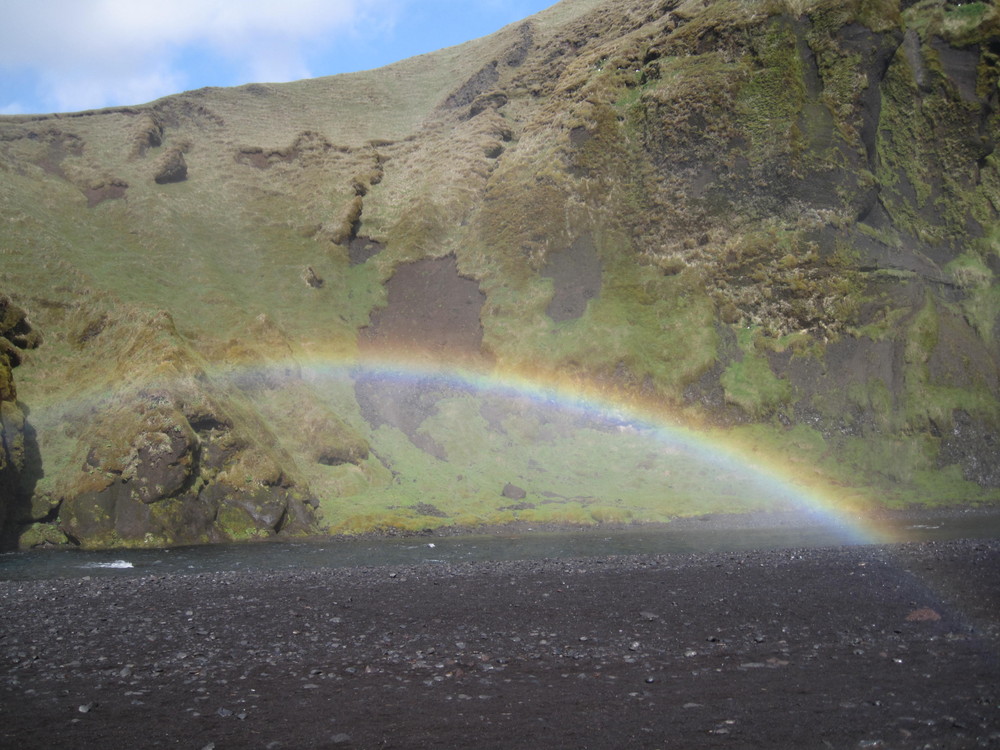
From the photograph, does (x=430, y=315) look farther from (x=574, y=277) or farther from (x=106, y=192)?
(x=106, y=192)

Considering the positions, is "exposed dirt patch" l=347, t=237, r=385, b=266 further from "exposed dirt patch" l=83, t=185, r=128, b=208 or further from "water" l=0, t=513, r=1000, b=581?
"water" l=0, t=513, r=1000, b=581

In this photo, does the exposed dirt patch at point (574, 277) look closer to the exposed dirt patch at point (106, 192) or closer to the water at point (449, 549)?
the water at point (449, 549)

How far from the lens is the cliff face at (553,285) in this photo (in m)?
48.7

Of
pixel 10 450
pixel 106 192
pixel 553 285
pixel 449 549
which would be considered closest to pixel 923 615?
pixel 449 549

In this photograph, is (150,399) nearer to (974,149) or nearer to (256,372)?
(256,372)

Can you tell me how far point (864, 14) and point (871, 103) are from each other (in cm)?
940

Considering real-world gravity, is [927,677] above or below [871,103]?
below

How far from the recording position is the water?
3234 cm

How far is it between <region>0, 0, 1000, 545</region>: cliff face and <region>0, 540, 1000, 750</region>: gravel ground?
24.3m

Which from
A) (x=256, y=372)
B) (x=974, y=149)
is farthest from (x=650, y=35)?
(x=256, y=372)

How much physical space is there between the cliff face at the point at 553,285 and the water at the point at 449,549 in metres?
4.56

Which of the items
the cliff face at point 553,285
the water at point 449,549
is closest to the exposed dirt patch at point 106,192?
the cliff face at point 553,285

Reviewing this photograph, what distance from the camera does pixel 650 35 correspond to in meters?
84.9

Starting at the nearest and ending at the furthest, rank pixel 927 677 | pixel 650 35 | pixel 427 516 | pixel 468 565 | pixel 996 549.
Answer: pixel 927 677 < pixel 996 549 < pixel 468 565 < pixel 427 516 < pixel 650 35
